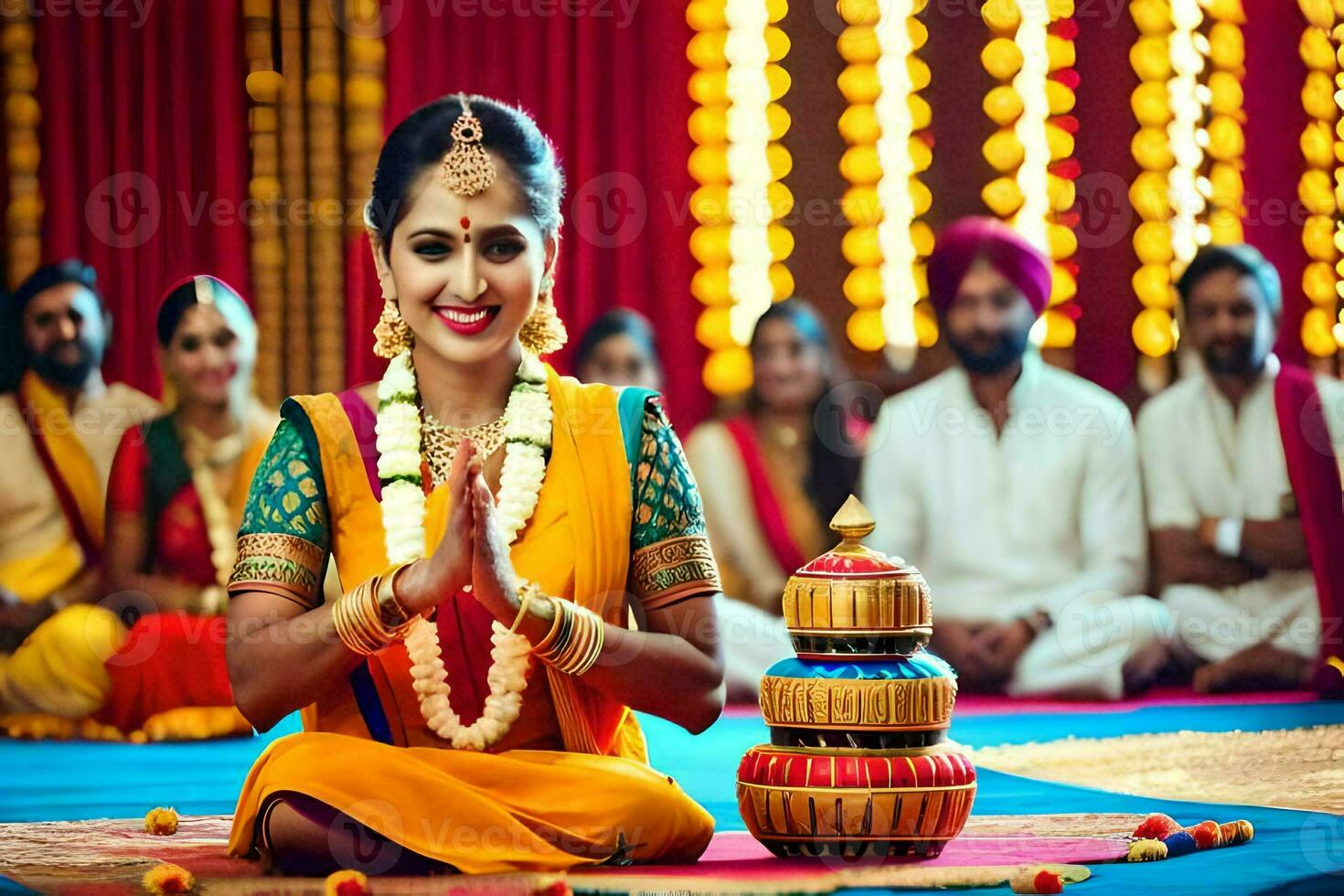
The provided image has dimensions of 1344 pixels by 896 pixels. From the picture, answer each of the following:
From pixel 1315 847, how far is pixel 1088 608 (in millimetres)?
3372

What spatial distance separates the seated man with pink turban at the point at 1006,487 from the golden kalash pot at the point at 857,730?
3745mm

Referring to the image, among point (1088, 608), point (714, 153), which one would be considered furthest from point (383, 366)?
point (1088, 608)

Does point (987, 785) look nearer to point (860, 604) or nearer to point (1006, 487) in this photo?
point (860, 604)

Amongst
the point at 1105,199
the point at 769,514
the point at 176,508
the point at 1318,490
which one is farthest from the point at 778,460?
the point at 176,508

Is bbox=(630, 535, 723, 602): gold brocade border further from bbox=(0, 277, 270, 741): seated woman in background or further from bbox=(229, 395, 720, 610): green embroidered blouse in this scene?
bbox=(0, 277, 270, 741): seated woman in background

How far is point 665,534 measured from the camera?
8.22ft

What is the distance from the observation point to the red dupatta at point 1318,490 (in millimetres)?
6402

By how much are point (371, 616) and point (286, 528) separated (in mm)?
218

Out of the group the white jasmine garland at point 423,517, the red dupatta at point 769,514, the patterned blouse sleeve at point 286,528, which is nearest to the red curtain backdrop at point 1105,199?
the red dupatta at point 769,514

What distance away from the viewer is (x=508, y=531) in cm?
246

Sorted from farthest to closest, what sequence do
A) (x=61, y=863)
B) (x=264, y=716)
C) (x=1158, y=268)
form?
1. (x=1158, y=268)
2. (x=61, y=863)
3. (x=264, y=716)

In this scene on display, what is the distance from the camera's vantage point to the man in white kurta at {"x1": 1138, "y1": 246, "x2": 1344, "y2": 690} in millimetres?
6273

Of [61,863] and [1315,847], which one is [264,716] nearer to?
[61,863]

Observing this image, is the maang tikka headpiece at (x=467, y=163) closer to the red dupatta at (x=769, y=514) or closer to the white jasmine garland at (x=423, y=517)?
the white jasmine garland at (x=423, y=517)
